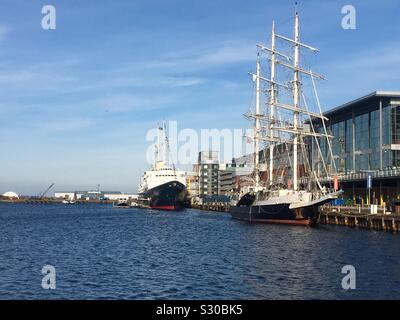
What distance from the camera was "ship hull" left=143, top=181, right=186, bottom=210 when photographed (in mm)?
160375

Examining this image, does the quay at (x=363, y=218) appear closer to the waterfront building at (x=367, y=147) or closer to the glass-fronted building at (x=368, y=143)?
the waterfront building at (x=367, y=147)

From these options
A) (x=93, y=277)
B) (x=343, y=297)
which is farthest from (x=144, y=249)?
(x=343, y=297)

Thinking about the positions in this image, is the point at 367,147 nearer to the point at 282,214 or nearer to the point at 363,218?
the point at 363,218

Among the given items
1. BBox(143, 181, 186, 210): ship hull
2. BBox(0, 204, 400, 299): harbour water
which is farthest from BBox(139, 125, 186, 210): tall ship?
BBox(0, 204, 400, 299): harbour water

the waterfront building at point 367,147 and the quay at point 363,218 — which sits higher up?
the waterfront building at point 367,147

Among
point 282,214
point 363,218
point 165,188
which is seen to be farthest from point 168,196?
point 363,218

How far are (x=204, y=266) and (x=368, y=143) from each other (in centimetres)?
6863

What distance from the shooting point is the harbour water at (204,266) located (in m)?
31.2

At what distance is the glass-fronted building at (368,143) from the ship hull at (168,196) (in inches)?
2205

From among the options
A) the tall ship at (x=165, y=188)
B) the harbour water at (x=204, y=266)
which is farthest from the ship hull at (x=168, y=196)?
the harbour water at (x=204, y=266)

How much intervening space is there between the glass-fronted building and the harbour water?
2984cm

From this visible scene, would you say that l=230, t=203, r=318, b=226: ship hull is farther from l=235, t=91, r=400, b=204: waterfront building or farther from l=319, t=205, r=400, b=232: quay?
l=235, t=91, r=400, b=204: waterfront building
